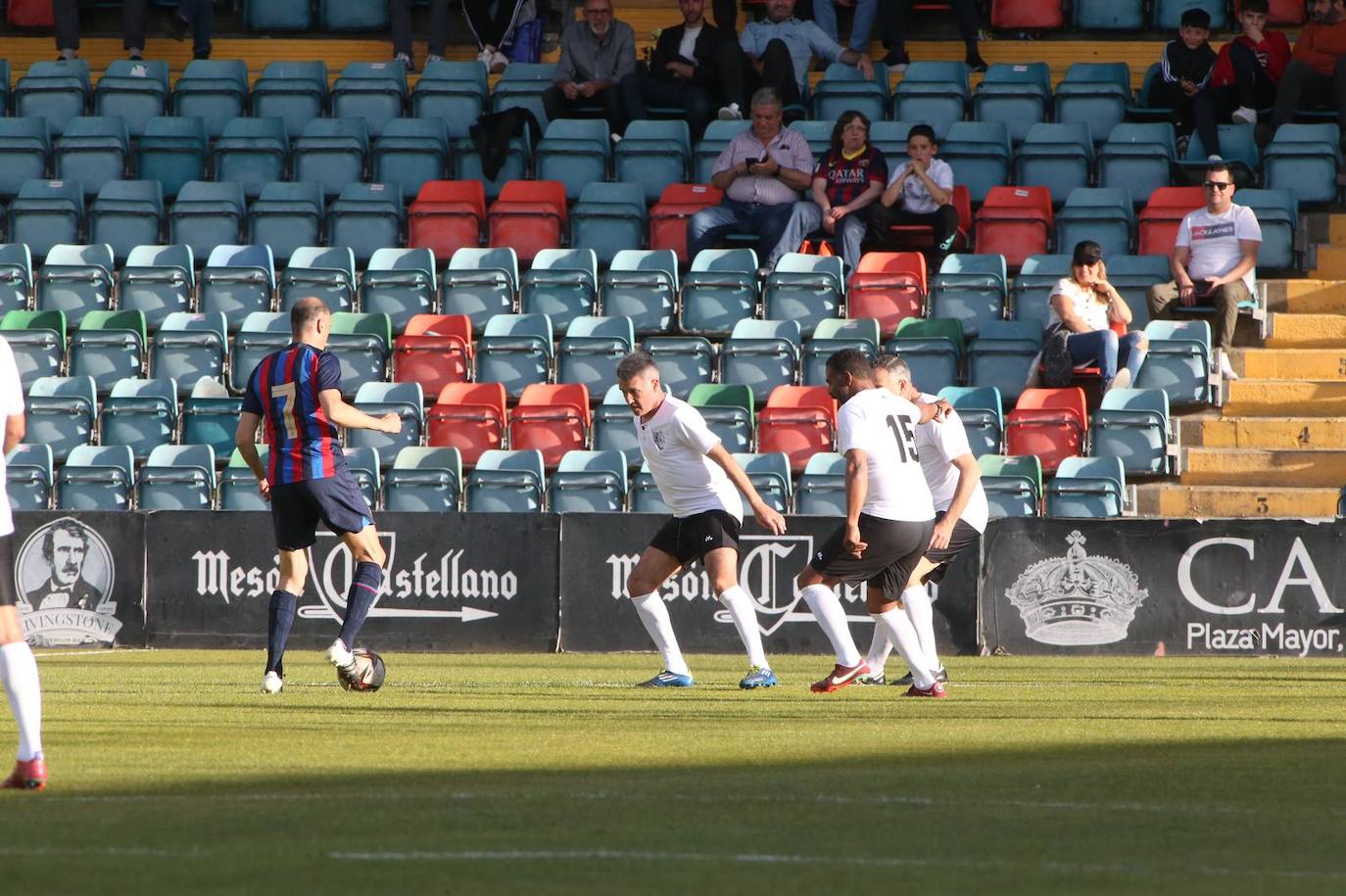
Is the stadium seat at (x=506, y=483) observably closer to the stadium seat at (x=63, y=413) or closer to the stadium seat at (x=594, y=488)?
the stadium seat at (x=594, y=488)

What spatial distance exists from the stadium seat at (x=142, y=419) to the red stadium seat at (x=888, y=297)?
6115 mm

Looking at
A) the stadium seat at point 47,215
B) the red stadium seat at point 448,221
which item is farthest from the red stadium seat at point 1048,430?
the stadium seat at point 47,215

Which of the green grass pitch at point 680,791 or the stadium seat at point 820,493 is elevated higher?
the stadium seat at point 820,493

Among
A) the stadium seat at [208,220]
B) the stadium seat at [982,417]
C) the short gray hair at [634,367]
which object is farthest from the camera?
the stadium seat at [208,220]

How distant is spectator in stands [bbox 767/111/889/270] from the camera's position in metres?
18.7

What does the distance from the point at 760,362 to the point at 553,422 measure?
6.20ft

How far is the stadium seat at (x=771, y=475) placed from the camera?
16219 mm

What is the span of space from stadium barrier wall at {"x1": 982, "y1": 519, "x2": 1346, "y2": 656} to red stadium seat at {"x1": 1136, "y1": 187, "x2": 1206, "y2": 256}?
4.30 m

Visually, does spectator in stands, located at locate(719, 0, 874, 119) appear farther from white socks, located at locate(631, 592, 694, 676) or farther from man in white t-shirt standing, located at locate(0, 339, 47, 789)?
man in white t-shirt standing, located at locate(0, 339, 47, 789)

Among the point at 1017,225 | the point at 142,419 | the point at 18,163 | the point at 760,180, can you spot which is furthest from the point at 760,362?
the point at 18,163

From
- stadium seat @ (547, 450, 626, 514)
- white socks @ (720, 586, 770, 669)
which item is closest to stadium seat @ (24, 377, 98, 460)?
stadium seat @ (547, 450, 626, 514)

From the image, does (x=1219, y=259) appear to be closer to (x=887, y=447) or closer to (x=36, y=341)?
(x=887, y=447)

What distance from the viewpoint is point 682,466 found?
460 inches

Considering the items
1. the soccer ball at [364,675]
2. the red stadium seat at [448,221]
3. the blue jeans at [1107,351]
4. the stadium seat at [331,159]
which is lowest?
the soccer ball at [364,675]
